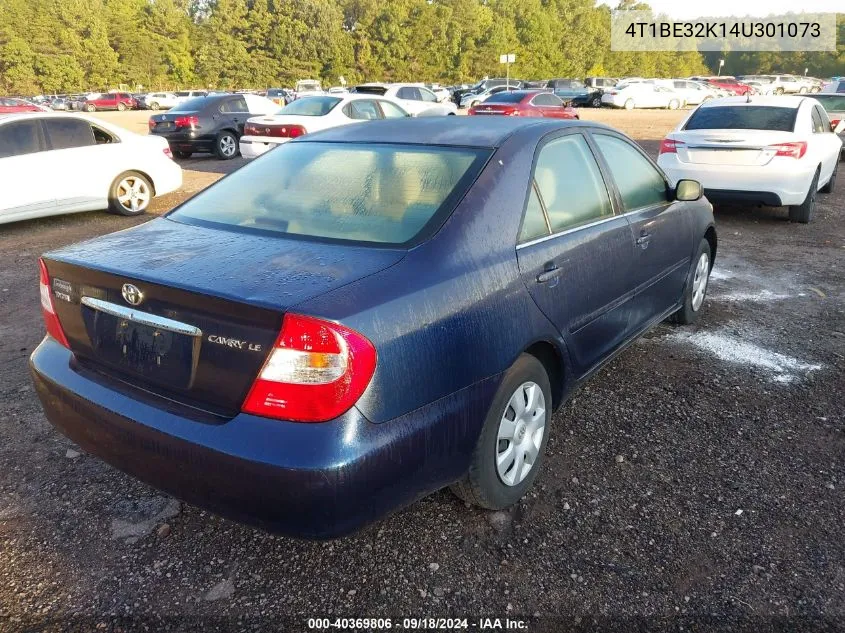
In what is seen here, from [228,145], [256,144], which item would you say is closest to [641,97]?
[228,145]

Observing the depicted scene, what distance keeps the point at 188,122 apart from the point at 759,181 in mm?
11843

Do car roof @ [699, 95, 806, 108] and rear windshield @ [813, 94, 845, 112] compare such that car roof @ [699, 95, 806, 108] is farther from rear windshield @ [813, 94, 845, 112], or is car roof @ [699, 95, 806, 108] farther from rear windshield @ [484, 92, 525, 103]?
rear windshield @ [484, 92, 525, 103]

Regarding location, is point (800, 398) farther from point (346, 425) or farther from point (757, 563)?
point (346, 425)

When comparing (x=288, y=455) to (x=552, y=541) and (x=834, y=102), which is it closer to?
(x=552, y=541)

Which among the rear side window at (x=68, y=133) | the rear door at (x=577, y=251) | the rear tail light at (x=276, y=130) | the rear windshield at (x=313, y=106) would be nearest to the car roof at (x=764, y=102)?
the rear door at (x=577, y=251)

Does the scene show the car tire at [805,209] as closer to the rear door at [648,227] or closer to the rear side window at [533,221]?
the rear door at [648,227]

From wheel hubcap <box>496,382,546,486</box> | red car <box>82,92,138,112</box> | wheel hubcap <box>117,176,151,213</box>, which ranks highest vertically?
red car <box>82,92,138,112</box>

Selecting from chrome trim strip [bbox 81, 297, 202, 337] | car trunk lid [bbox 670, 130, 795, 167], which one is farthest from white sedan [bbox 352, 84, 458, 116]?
chrome trim strip [bbox 81, 297, 202, 337]

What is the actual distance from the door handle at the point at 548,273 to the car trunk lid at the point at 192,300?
27.9 inches

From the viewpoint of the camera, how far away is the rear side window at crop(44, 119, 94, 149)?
8242 millimetres

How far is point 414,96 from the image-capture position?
19484 mm

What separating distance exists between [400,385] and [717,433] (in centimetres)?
213

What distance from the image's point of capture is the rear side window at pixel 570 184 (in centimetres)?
301

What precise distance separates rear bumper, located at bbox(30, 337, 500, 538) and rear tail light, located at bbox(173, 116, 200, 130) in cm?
1377
